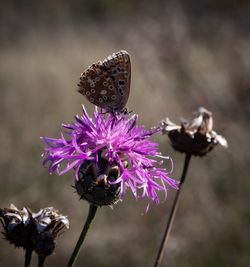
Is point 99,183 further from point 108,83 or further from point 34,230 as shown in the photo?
point 108,83

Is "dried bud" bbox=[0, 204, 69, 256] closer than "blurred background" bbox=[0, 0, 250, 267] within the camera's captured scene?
A: Yes

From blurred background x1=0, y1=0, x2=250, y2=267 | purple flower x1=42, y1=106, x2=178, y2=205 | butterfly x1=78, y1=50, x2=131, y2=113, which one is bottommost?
purple flower x1=42, y1=106, x2=178, y2=205

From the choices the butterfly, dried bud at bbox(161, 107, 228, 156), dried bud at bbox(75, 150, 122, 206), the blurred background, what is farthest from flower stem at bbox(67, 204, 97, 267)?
the blurred background

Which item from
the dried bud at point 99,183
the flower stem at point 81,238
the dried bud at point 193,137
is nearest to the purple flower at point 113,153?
the dried bud at point 99,183

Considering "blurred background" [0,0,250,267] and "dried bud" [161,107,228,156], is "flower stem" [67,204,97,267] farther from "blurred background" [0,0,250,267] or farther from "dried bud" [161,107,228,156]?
"blurred background" [0,0,250,267]

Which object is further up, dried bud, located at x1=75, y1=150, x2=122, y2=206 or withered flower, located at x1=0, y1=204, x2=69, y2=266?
dried bud, located at x1=75, y1=150, x2=122, y2=206

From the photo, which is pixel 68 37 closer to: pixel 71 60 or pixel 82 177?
pixel 71 60
